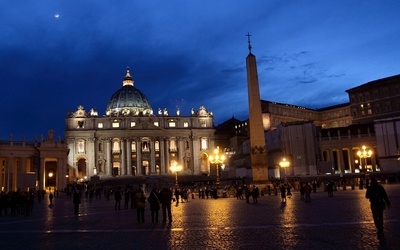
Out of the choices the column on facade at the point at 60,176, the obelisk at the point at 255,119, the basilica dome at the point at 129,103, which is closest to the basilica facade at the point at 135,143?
the basilica dome at the point at 129,103

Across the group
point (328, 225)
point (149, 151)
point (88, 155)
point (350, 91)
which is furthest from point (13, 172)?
point (350, 91)

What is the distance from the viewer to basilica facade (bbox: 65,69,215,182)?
3184 inches

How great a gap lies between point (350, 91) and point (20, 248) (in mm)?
73390

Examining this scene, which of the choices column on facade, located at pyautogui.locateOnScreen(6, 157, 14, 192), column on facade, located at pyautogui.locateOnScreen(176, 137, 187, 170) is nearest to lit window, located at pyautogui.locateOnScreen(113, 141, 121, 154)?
column on facade, located at pyautogui.locateOnScreen(176, 137, 187, 170)

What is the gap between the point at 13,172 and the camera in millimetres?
49000

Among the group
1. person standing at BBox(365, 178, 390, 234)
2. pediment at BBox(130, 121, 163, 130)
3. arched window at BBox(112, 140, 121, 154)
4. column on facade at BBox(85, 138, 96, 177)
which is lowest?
person standing at BBox(365, 178, 390, 234)

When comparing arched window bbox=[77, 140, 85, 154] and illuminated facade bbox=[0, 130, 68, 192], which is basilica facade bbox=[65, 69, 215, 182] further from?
illuminated facade bbox=[0, 130, 68, 192]

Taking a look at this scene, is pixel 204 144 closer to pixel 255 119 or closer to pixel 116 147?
pixel 116 147

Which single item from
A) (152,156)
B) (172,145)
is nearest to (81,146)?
(152,156)

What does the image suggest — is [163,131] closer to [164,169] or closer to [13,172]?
[164,169]

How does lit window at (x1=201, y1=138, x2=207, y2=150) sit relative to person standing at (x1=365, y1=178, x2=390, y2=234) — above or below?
above

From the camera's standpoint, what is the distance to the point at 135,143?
3270 inches

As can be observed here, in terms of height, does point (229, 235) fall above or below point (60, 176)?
below

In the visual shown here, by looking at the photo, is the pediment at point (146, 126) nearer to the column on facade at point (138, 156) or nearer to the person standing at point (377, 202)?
the column on facade at point (138, 156)
